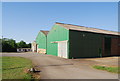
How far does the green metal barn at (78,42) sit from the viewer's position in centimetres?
1973

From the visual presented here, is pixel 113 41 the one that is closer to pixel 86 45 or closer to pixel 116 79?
pixel 86 45

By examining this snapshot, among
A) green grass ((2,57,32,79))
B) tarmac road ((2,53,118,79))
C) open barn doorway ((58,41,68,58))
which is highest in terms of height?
open barn doorway ((58,41,68,58))

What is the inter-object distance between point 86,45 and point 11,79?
1627 cm

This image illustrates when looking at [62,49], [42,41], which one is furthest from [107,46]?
[42,41]

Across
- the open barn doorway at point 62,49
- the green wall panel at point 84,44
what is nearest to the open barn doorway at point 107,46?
the green wall panel at point 84,44

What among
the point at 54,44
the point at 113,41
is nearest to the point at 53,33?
the point at 54,44

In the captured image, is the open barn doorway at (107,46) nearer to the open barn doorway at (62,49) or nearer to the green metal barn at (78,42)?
the green metal barn at (78,42)

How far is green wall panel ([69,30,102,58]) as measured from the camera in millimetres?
19772

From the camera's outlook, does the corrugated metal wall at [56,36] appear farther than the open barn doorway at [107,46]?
No

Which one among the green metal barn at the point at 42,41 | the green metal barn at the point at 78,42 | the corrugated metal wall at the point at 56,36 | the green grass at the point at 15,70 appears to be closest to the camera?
the green grass at the point at 15,70

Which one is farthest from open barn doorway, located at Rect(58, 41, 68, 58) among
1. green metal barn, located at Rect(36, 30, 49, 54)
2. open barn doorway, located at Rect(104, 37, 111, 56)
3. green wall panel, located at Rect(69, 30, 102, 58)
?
open barn doorway, located at Rect(104, 37, 111, 56)

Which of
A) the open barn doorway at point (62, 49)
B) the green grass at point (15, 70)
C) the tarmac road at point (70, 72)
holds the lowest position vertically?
the tarmac road at point (70, 72)

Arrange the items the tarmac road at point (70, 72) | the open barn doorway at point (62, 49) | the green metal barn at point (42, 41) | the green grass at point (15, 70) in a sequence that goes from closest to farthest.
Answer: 1. the green grass at point (15, 70)
2. the tarmac road at point (70, 72)
3. the open barn doorway at point (62, 49)
4. the green metal barn at point (42, 41)

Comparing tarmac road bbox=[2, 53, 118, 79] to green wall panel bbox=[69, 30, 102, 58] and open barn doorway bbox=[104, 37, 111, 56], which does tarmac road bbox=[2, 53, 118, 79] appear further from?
open barn doorway bbox=[104, 37, 111, 56]
